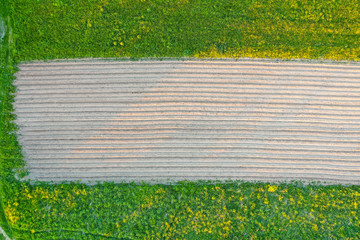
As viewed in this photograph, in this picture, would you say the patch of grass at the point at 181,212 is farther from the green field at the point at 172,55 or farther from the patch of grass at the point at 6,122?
the patch of grass at the point at 6,122

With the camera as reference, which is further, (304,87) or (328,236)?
(304,87)

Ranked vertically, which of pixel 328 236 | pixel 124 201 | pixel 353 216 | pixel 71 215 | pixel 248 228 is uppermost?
pixel 353 216

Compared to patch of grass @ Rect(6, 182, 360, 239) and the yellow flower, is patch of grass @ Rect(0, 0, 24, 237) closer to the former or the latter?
patch of grass @ Rect(6, 182, 360, 239)

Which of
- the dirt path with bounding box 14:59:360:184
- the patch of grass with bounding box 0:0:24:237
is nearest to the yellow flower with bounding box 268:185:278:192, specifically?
the dirt path with bounding box 14:59:360:184

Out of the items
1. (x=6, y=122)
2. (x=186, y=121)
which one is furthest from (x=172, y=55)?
(x=6, y=122)

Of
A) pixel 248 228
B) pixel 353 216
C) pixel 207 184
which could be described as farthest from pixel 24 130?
pixel 353 216

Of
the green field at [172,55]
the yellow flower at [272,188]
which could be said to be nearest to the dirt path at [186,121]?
the yellow flower at [272,188]

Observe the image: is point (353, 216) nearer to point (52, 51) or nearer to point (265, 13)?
point (265, 13)
